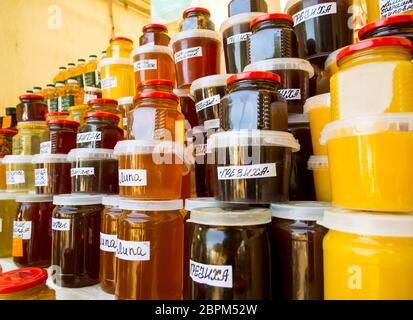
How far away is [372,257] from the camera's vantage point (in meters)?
0.56

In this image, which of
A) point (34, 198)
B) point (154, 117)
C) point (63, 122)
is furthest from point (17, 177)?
point (154, 117)

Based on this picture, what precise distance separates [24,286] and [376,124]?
0.93 meters

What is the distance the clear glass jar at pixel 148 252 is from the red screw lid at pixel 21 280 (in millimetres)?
218

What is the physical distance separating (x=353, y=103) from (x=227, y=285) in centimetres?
Answer: 46

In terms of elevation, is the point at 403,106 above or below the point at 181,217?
above

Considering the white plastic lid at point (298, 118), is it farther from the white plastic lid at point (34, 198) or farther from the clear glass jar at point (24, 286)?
the white plastic lid at point (34, 198)

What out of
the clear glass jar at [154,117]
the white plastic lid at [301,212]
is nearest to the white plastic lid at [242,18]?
the clear glass jar at [154,117]

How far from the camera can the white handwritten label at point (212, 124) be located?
109cm

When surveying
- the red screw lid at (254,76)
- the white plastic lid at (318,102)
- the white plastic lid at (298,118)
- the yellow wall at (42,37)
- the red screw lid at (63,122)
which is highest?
the yellow wall at (42,37)

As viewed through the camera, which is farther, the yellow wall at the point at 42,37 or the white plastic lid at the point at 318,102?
the yellow wall at the point at 42,37

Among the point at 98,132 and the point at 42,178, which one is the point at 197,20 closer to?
the point at 98,132
